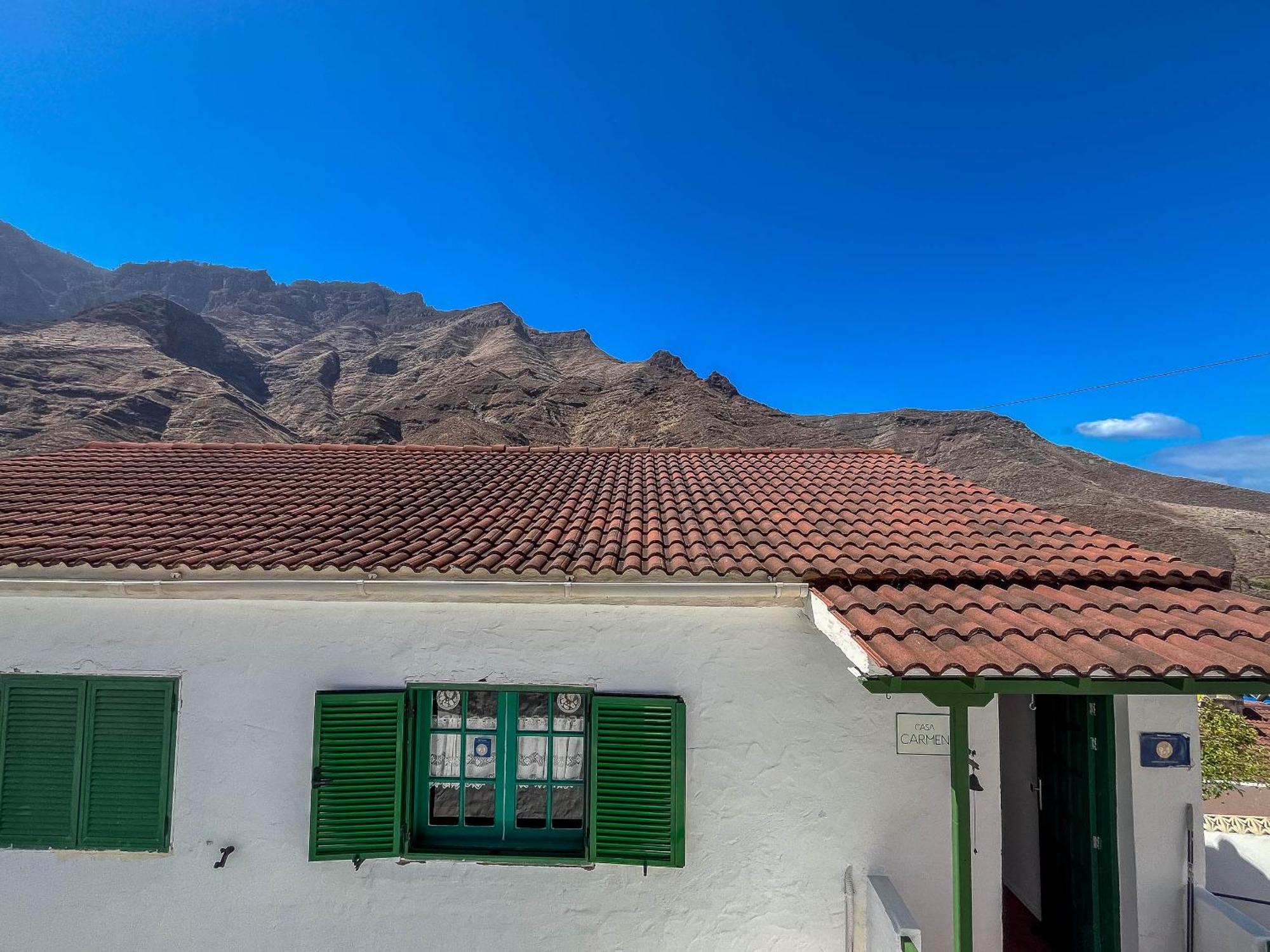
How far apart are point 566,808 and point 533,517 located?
224cm

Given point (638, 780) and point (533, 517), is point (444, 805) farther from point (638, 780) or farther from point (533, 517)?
point (533, 517)

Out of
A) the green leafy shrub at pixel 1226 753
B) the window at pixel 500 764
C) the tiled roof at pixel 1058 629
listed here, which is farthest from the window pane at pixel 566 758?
the green leafy shrub at pixel 1226 753

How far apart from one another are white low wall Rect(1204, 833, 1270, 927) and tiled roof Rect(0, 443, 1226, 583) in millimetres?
2551

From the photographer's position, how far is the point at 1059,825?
181 inches

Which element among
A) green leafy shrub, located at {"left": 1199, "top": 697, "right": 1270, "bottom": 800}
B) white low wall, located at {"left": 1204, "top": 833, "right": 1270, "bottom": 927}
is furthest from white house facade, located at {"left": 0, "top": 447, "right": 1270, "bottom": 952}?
green leafy shrub, located at {"left": 1199, "top": 697, "right": 1270, "bottom": 800}

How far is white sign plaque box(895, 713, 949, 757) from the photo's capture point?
393cm

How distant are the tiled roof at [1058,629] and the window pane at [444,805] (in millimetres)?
2938

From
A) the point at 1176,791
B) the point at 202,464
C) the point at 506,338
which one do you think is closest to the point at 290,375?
the point at 506,338

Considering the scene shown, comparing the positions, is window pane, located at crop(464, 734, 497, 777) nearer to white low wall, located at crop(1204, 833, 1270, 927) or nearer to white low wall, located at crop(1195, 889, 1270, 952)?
white low wall, located at crop(1195, 889, 1270, 952)

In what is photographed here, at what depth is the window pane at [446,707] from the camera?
413 cm

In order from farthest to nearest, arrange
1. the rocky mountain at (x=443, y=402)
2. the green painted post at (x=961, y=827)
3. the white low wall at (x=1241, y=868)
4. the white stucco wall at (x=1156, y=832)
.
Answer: the rocky mountain at (x=443, y=402) < the white low wall at (x=1241, y=868) < the white stucco wall at (x=1156, y=832) < the green painted post at (x=961, y=827)

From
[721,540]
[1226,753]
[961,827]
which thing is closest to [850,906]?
[961,827]

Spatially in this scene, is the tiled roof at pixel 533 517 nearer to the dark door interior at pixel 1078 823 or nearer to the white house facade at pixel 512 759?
the white house facade at pixel 512 759

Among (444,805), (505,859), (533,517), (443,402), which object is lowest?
(505,859)
